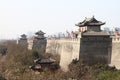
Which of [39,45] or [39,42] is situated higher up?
[39,42]

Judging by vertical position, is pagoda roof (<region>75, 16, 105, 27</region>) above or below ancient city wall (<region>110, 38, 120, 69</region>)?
above

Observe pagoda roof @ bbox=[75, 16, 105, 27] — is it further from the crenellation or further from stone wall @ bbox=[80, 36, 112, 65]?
stone wall @ bbox=[80, 36, 112, 65]

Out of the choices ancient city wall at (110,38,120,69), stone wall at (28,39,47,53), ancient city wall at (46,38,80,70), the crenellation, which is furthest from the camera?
stone wall at (28,39,47,53)

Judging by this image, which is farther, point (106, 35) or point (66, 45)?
point (66, 45)

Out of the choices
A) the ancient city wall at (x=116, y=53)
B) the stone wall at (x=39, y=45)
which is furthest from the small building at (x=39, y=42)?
the ancient city wall at (x=116, y=53)

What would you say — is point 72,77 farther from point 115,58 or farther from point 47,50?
point 47,50

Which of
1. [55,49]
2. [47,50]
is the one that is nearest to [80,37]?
[55,49]

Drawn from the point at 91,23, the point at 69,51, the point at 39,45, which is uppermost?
the point at 91,23

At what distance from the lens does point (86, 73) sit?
2092cm

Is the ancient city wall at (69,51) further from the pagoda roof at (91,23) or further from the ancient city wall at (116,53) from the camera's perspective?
the ancient city wall at (116,53)

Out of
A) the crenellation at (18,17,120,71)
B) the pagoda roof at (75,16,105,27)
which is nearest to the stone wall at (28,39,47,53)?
the crenellation at (18,17,120,71)

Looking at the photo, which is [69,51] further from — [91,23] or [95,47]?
[95,47]

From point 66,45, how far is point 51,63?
3.42 metres

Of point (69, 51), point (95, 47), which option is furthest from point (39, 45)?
point (95, 47)
